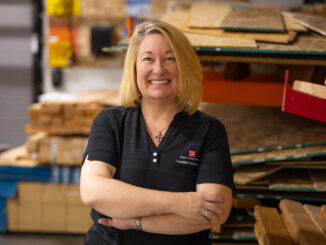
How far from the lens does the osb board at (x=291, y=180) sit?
255 cm

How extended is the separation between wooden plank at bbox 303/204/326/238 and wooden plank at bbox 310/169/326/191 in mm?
152

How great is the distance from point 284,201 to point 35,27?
4.25 m

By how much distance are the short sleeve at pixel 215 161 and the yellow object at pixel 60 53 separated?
367 centimetres

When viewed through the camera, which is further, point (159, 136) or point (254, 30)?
point (254, 30)

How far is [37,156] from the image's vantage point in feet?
15.1

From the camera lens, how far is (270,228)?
2371mm

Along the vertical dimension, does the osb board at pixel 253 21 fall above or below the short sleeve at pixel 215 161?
above

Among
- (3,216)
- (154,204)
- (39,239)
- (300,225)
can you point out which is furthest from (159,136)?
(3,216)

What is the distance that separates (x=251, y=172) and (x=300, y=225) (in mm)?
476

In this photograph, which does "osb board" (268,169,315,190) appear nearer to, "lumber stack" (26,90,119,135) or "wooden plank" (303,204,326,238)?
"wooden plank" (303,204,326,238)

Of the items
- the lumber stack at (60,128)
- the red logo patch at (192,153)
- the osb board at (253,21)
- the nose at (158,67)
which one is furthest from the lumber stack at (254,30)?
the lumber stack at (60,128)

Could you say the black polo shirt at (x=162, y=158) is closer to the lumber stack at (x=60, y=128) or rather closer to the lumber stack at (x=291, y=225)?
the lumber stack at (x=291, y=225)

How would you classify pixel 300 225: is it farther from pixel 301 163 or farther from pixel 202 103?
pixel 202 103

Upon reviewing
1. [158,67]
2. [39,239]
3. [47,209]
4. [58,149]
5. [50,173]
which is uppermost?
[158,67]
